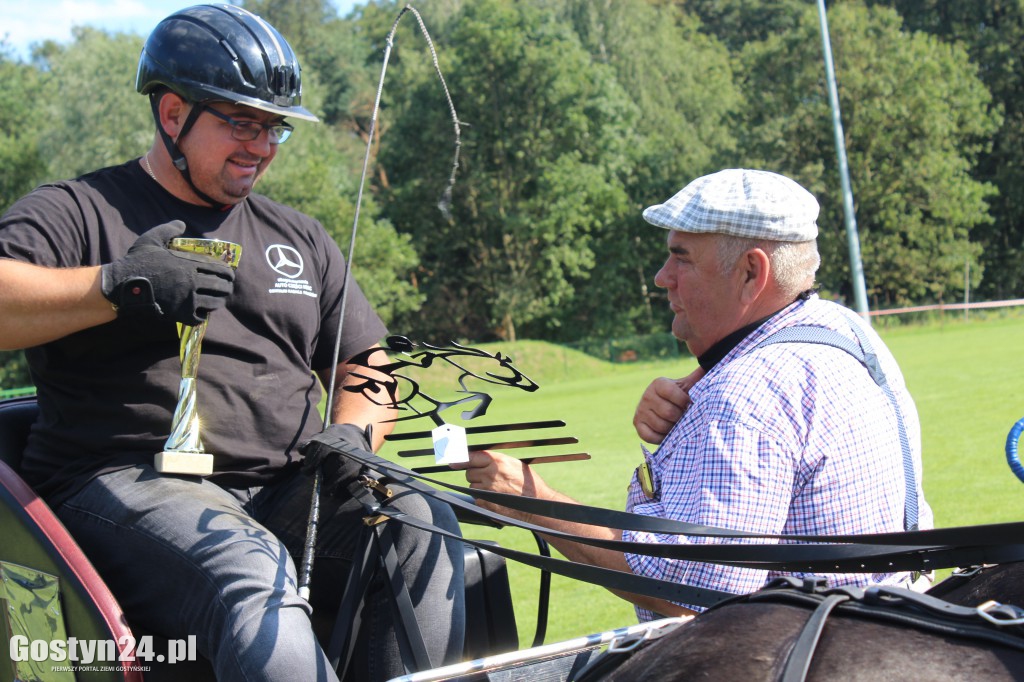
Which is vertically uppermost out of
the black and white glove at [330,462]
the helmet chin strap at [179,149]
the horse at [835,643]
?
the helmet chin strap at [179,149]

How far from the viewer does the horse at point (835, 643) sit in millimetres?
1409

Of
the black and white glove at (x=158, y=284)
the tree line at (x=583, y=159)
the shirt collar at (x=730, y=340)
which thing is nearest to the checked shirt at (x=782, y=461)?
the shirt collar at (x=730, y=340)

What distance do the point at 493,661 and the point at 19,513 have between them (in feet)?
4.17

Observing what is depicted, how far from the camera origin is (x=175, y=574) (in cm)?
244

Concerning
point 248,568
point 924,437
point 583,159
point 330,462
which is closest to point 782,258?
point 330,462

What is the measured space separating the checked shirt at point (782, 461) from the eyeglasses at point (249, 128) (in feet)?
5.21

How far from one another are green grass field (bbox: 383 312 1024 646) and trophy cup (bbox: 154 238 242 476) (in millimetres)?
3162

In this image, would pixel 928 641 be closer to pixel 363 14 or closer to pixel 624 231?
pixel 624 231

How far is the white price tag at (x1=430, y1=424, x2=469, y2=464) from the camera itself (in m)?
2.59

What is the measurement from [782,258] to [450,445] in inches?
40.6

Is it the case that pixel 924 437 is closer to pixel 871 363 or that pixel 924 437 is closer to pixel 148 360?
pixel 871 363

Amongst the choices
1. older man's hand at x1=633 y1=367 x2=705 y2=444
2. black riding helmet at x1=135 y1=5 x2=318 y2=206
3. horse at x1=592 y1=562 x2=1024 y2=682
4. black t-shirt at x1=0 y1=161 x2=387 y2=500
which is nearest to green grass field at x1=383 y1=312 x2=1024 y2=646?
older man's hand at x1=633 y1=367 x2=705 y2=444

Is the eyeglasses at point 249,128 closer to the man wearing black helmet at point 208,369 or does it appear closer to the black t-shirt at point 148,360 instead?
the man wearing black helmet at point 208,369

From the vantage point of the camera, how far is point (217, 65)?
3045mm
